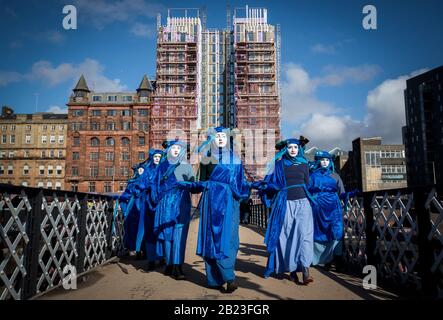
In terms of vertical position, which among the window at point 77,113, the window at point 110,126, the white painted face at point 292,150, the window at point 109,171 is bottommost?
the white painted face at point 292,150

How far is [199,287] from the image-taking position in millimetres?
4785

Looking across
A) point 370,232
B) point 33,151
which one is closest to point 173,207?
point 370,232

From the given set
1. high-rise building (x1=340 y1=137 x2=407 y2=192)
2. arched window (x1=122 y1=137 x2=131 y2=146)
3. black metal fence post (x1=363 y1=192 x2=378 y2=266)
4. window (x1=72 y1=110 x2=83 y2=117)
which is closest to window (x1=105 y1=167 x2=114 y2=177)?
arched window (x1=122 y1=137 x2=131 y2=146)

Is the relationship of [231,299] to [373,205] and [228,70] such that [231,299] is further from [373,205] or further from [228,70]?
[228,70]

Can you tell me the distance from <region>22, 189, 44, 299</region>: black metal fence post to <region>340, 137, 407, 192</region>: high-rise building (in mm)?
67943

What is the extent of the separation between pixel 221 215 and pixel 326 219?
2437 mm

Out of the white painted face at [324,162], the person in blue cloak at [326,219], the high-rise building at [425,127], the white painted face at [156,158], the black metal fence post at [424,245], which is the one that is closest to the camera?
the black metal fence post at [424,245]

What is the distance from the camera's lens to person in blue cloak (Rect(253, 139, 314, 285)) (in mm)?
5230

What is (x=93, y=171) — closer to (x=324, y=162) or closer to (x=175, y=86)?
(x=175, y=86)

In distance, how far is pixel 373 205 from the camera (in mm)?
5660

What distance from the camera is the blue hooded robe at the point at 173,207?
18.4 ft

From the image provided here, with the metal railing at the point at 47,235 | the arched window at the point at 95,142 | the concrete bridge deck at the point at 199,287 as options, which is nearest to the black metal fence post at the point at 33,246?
the metal railing at the point at 47,235

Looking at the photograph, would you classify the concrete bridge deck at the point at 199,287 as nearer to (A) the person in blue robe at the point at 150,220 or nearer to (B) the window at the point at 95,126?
(A) the person in blue robe at the point at 150,220

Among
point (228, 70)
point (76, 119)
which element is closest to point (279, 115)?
point (228, 70)
